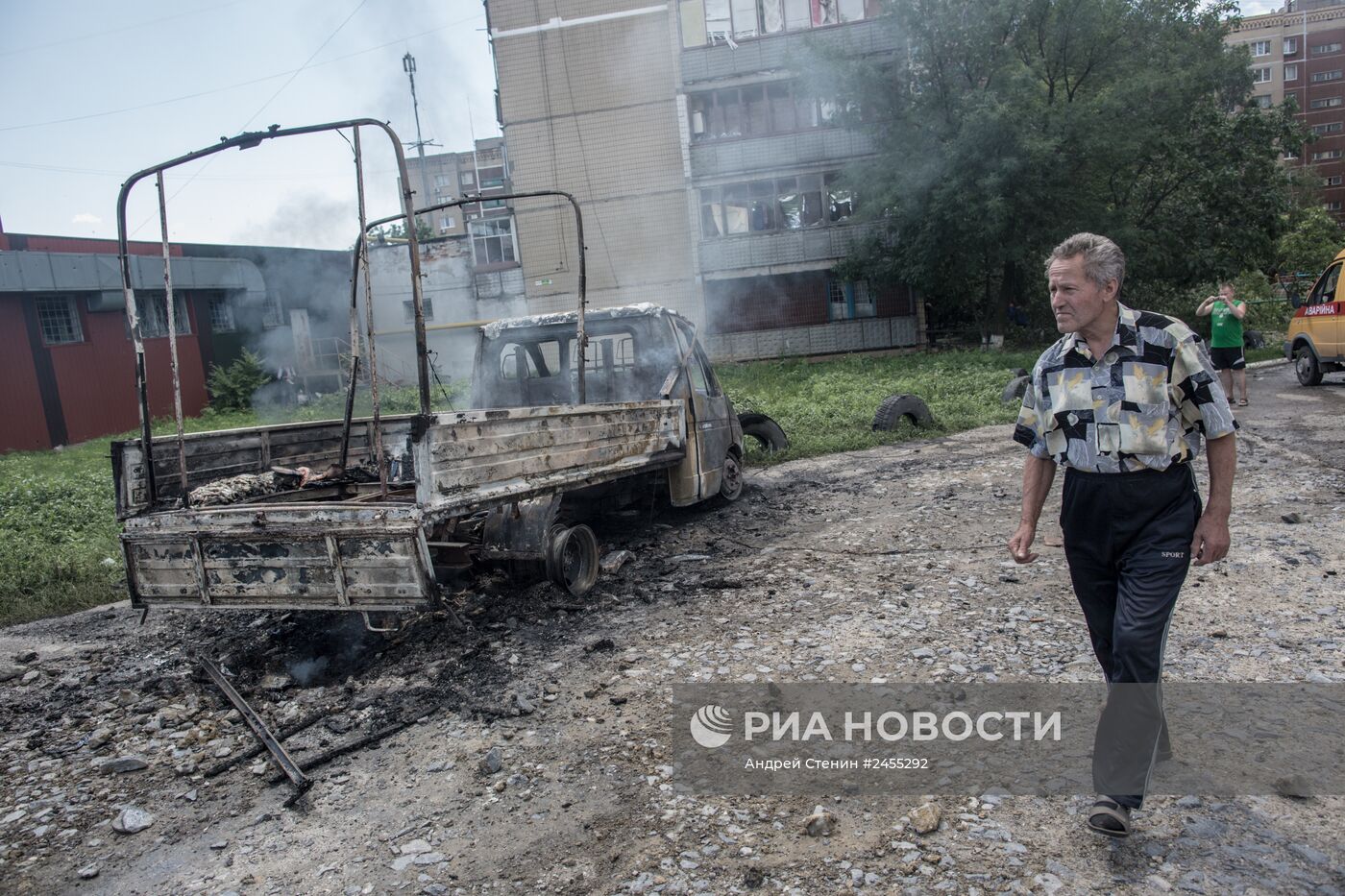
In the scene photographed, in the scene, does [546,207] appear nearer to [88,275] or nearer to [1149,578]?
[88,275]

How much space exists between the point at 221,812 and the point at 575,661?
1628mm

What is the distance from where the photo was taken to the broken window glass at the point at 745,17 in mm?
24188

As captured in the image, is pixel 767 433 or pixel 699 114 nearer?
pixel 767 433

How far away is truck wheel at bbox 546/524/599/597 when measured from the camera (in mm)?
5117

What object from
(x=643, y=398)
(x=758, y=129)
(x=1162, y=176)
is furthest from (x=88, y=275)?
(x=1162, y=176)

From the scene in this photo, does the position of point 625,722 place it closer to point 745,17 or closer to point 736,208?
point 736,208

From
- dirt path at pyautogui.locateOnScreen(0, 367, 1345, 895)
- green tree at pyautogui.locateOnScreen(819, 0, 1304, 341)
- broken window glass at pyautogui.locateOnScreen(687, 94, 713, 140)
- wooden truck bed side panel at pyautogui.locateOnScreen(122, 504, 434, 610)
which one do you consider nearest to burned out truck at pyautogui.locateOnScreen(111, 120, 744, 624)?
wooden truck bed side panel at pyautogui.locateOnScreen(122, 504, 434, 610)

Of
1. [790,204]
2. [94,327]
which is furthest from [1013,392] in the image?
[94,327]

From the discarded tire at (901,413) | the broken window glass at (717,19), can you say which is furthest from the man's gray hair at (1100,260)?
the broken window glass at (717,19)

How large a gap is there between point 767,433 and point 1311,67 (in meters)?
68.5

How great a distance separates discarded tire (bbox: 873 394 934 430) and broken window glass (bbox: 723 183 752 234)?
48.4ft

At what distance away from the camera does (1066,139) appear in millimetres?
20578

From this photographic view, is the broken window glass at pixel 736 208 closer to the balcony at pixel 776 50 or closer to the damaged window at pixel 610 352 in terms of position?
the balcony at pixel 776 50

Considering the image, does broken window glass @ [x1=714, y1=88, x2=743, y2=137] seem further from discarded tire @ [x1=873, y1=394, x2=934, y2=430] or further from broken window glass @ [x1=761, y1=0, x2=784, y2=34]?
discarded tire @ [x1=873, y1=394, x2=934, y2=430]
